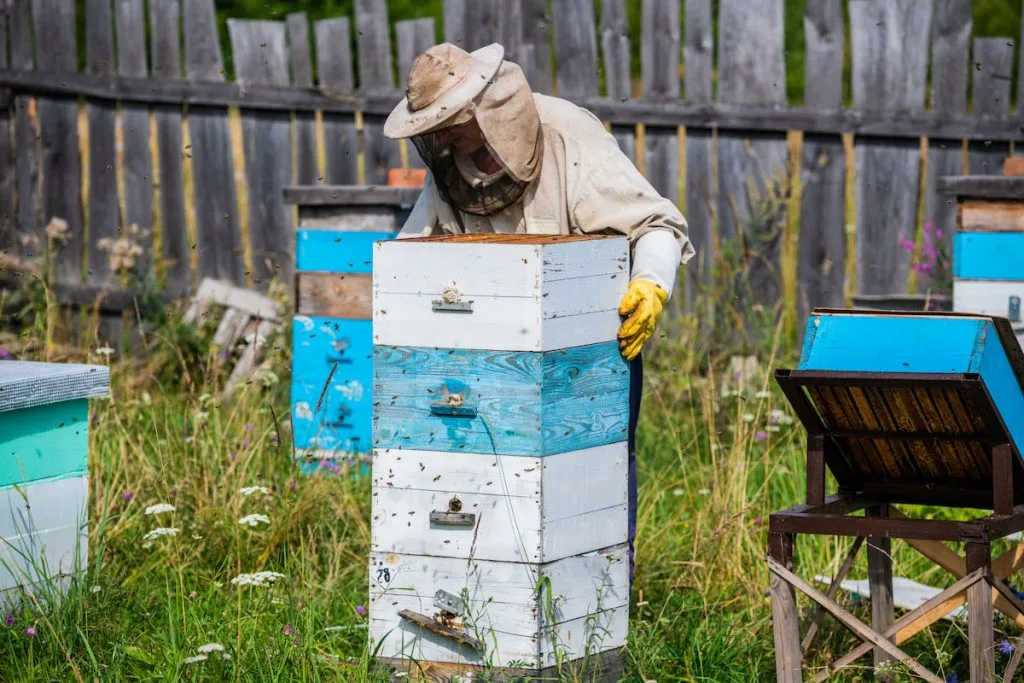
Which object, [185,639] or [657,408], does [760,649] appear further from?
[657,408]

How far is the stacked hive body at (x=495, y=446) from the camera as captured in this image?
3064mm

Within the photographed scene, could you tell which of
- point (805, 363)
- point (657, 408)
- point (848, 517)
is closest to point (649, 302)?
point (805, 363)

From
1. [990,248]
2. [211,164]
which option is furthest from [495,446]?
[211,164]

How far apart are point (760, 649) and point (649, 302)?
117 centimetres

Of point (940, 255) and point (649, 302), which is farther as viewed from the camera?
point (940, 255)

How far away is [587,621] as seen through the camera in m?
3.26

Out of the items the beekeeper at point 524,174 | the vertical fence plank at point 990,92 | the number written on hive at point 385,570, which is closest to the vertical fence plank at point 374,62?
the vertical fence plank at point 990,92

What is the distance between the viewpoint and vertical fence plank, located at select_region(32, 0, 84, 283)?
7782 mm

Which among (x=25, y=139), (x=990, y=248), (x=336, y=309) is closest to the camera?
(x=990, y=248)

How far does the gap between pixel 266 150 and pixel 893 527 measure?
4.97 metres

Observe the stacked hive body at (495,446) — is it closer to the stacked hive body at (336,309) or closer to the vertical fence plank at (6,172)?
the stacked hive body at (336,309)

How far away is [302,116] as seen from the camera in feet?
23.8

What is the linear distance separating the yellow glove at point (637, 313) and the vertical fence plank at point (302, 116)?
427 cm

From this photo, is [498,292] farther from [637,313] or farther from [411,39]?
[411,39]
